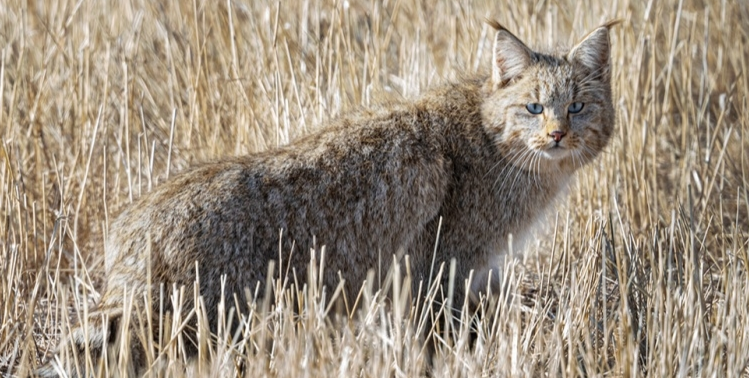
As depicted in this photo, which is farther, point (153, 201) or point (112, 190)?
point (112, 190)

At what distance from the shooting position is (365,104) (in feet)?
18.0

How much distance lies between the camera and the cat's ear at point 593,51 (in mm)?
4617

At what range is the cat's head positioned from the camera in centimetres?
446

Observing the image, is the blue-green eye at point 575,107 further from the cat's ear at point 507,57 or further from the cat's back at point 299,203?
the cat's back at point 299,203

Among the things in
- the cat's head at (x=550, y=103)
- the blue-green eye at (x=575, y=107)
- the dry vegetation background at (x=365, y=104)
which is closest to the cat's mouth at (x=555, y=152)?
the cat's head at (x=550, y=103)

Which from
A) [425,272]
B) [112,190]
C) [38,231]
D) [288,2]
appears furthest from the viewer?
[288,2]

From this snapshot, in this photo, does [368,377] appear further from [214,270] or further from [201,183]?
[201,183]

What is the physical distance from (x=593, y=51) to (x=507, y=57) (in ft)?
1.34

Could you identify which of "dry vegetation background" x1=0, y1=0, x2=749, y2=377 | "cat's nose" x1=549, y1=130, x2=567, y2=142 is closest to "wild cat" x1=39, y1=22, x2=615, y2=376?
"cat's nose" x1=549, y1=130, x2=567, y2=142

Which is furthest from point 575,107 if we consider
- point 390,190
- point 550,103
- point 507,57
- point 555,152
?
point 390,190

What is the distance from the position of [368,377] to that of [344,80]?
2.86m

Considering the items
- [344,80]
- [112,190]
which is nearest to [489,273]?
[344,80]

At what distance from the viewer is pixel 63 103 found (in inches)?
244

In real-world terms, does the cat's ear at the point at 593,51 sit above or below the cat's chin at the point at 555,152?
above
